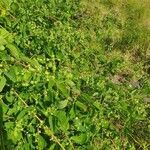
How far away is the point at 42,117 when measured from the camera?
2598 mm

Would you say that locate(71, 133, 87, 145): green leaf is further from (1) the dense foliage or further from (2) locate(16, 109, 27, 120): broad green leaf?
(2) locate(16, 109, 27, 120): broad green leaf

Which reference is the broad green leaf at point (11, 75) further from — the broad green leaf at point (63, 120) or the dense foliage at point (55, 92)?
the broad green leaf at point (63, 120)

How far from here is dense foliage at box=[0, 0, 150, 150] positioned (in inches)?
98.3

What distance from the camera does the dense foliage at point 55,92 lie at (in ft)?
8.19

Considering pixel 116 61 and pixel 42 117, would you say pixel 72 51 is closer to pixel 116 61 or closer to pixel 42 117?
pixel 116 61

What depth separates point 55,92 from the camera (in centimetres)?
255

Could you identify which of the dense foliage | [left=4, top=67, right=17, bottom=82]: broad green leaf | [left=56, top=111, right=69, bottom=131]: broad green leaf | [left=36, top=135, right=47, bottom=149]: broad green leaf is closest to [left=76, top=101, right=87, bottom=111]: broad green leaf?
the dense foliage

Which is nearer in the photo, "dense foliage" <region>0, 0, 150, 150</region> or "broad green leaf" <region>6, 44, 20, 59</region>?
"dense foliage" <region>0, 0, 150, 150</region>

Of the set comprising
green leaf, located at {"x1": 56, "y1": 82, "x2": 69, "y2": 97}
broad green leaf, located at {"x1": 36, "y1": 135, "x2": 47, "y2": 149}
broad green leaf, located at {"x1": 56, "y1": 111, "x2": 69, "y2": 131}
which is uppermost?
green leaf, located at {"x1": 56, "y1": 82, "x2": 69, "y2": 97}

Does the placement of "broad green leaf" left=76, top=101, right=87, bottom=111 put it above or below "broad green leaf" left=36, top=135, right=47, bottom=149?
above

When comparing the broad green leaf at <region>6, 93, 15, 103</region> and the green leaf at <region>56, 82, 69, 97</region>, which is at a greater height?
the green leaf at <region>56, 82, 69, 97</region>

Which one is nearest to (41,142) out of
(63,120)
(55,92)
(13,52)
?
(63,120)

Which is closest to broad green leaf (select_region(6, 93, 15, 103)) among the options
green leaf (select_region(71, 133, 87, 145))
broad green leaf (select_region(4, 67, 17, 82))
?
broad green leaf (select_region(4, 67, 17, 82))

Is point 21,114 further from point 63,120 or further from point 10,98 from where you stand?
point 63,120
